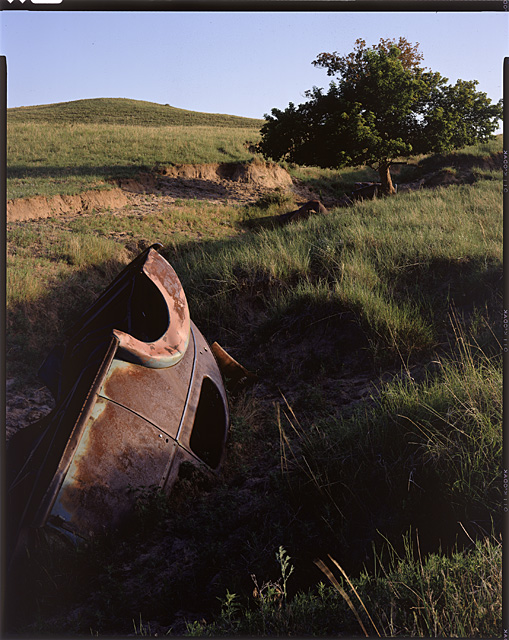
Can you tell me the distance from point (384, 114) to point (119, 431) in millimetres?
16360

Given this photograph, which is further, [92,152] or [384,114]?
[92,152]

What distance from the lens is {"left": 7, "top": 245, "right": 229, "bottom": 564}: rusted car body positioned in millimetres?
2430

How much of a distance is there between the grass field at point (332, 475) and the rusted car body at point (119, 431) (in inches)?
6.8

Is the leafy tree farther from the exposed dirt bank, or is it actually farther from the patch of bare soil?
the patch of bare soil

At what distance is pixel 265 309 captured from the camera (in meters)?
6.36

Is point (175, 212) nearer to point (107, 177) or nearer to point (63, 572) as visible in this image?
point (107, 177)

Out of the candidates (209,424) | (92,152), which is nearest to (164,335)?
(209,424)

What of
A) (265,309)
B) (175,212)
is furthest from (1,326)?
(175,212)

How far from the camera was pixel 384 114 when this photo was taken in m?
15.9

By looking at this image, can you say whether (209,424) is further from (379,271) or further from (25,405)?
(379,271)

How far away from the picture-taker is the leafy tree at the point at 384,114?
15.4 meters

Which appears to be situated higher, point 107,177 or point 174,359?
point 107,177

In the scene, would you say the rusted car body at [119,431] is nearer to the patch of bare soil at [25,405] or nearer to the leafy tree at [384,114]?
the patch of bare soil at [25,405]

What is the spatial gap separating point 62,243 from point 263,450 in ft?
23.1
